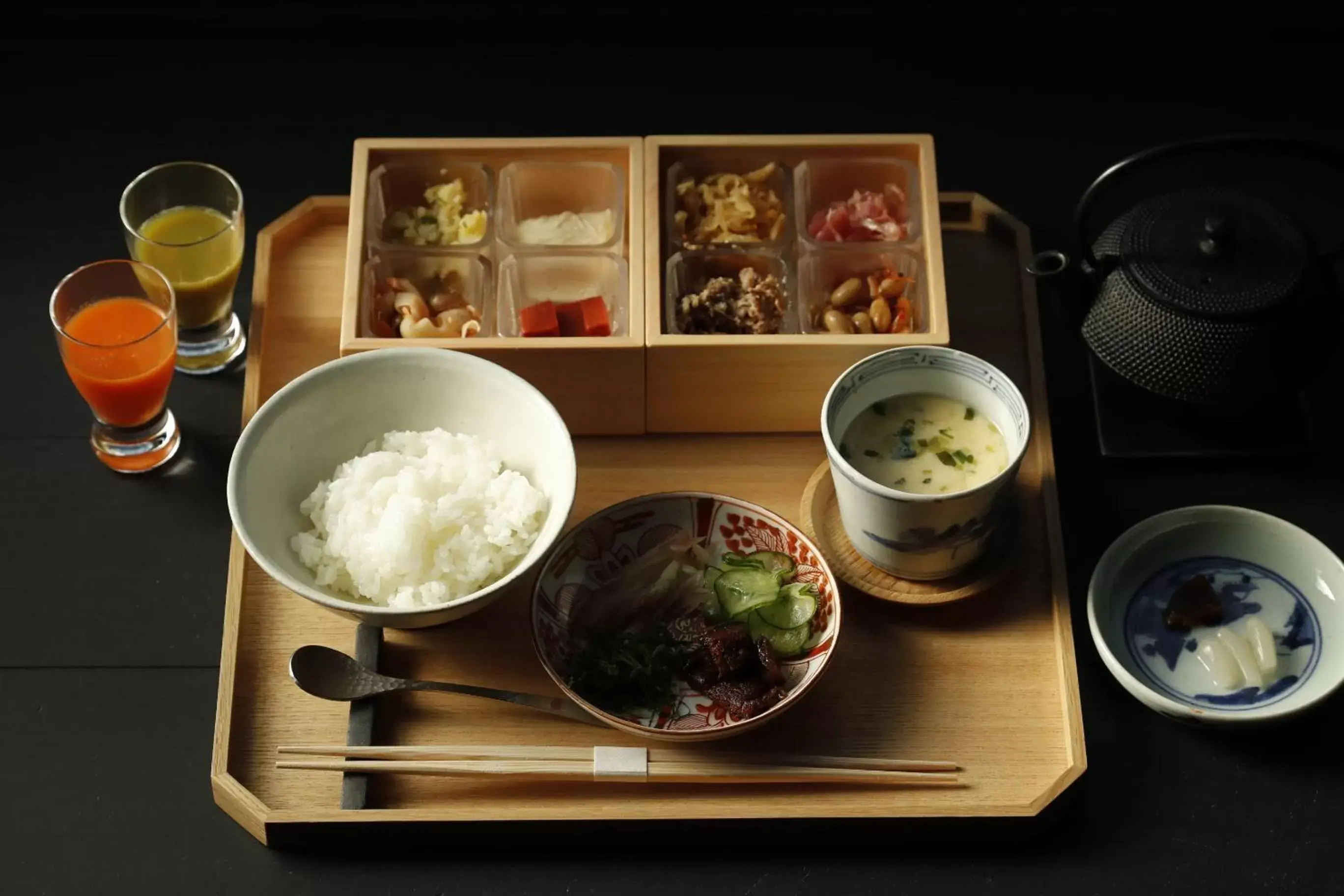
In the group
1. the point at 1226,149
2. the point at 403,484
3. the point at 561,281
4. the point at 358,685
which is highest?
the point at 1226,149

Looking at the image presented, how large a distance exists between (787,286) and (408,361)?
0.65 metres

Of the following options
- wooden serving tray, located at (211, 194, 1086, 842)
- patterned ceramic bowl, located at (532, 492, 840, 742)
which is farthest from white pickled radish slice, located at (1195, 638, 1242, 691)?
patterned ceramic bowl, located at (532, 492, 840, 742)

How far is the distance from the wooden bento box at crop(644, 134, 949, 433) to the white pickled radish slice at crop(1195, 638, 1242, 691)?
63cm

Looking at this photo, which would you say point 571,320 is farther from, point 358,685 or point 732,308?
point 358,685

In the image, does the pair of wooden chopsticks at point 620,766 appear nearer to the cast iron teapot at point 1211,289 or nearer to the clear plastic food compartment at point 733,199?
the cast iron teapot at point 1211,289

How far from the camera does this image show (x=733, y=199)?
2.80 m

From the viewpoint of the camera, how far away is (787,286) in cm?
275

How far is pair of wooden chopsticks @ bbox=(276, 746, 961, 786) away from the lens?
7.66ft

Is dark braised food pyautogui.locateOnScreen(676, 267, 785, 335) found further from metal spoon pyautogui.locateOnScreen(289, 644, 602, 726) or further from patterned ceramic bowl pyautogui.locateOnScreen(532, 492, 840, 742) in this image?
metal spoon pyautogui.locateOnScreen(289, 644, 602, 726)

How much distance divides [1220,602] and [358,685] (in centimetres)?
133

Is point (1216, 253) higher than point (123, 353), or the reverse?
point (1216, 253)

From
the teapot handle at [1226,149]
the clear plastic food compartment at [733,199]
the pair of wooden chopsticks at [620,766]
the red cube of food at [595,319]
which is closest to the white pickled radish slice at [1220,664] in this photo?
the pair of wooden chopsticks at [620,766]

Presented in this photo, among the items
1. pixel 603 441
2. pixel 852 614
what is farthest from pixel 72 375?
pixel 852 614

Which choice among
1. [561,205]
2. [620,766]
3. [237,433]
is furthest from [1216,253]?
[237,433]
